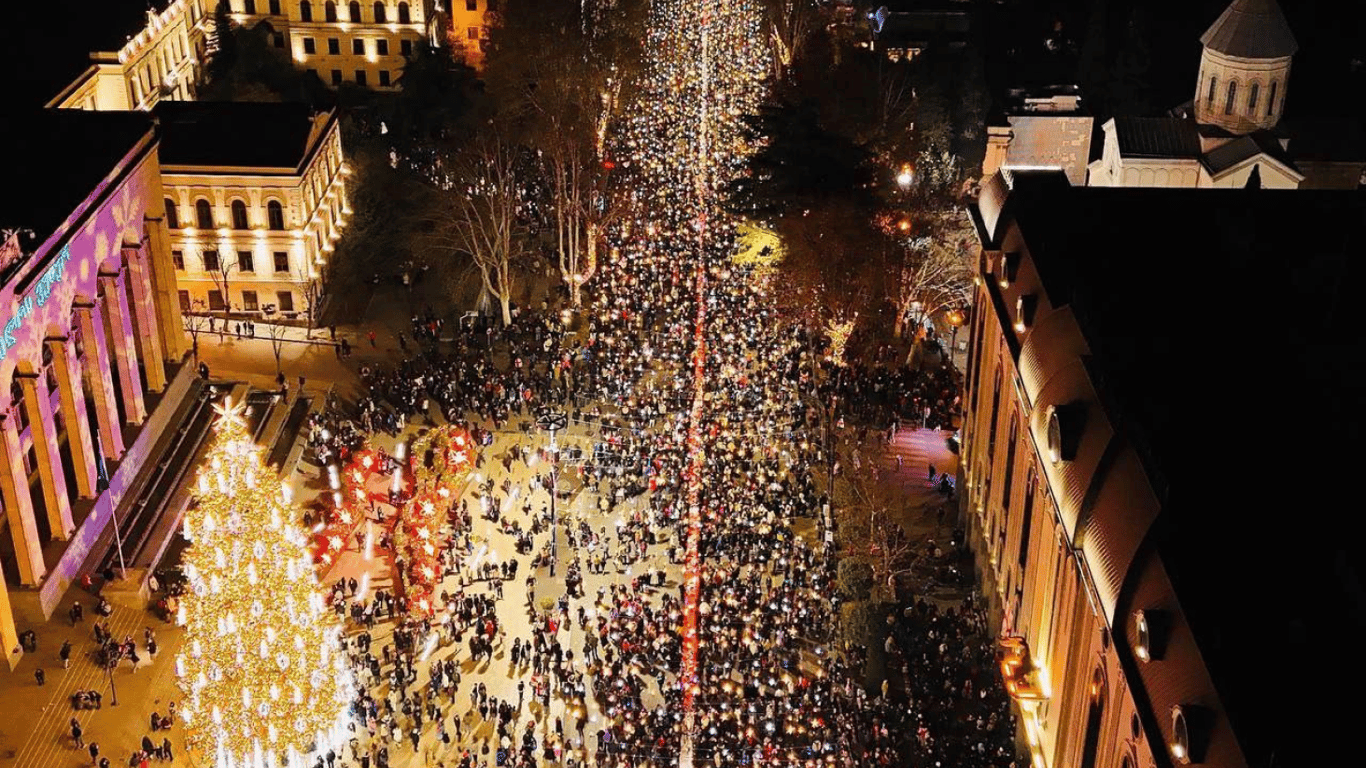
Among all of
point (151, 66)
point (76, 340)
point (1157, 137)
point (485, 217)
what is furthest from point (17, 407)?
point (1157, 137)

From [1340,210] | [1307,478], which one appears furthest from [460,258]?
→ [1307,478]

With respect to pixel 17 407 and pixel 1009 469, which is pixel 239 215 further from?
pixel 1009 469

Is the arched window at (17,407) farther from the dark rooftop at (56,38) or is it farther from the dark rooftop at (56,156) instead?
the dark rooftop at (56,38)

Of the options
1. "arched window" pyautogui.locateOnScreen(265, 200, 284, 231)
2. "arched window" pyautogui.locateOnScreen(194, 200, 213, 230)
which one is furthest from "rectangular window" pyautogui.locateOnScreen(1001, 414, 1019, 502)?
"arched window" pyautogui.locateOnScreen(194, 200, 213, 230)

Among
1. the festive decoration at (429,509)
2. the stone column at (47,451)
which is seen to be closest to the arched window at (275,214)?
the festive decoration at (429,509)

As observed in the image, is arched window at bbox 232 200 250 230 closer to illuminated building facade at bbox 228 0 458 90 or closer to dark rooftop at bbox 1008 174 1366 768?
illuminated building facade at bbox 228 0 458 90

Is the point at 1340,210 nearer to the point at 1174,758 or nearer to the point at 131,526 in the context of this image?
the point at 1174,758
